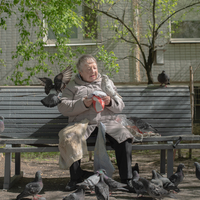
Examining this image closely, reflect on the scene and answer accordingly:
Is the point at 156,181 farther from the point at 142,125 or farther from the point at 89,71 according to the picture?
the point at 89,71

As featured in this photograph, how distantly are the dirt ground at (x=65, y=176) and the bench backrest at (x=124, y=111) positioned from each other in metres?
0.71

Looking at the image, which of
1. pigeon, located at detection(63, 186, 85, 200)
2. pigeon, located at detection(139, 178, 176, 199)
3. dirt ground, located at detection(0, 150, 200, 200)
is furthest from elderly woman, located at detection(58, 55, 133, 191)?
pigeon, located at detection(63, 186, 85, 200)

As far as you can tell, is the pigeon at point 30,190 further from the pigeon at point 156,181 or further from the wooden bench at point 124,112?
the pigeon at point 156,181

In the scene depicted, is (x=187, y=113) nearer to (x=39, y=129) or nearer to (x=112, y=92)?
(x=112, y=92)

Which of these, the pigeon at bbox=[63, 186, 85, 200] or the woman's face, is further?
the woman's face

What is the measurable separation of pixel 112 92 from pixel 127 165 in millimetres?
942

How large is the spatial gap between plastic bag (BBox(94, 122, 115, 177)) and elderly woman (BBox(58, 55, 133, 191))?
9 cm

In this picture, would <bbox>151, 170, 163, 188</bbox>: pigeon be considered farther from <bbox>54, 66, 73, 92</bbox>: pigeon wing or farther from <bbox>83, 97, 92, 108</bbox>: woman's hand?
<bbox>54, 66, 73, 92</bbox>: pigeon wing

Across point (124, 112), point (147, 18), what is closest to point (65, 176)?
point (124, 112)

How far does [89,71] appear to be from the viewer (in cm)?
390

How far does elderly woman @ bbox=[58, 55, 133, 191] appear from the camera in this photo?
11.3 feet

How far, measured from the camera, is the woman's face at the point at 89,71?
12.8ft

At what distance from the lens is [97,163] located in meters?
3.54

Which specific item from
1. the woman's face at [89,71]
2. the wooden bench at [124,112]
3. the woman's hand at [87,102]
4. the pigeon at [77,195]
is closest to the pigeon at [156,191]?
the pigeon at [77,195]
